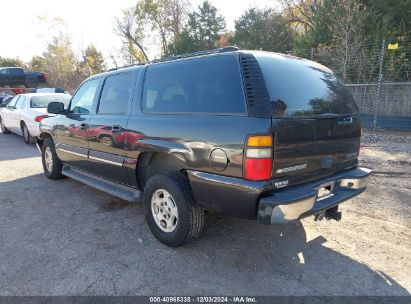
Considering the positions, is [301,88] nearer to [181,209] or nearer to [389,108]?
[181,209]

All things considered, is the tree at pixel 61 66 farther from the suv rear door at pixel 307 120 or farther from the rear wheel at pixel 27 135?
the suv rear door at pixel 307 120

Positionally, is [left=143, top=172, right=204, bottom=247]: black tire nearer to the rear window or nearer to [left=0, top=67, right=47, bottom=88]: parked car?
the rear window

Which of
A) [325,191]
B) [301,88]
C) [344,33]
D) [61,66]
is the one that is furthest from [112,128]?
[61,66]

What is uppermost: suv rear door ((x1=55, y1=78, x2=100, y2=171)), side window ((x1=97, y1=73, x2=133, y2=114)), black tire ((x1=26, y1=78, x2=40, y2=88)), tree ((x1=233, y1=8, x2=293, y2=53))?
tree ((x1=233, y1=8, x2=293, y2=53))

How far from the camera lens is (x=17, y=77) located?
2364cm

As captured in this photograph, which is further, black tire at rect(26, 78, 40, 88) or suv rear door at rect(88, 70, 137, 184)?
black tire at rect(26, 78, 40, 88)

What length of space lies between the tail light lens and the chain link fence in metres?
9.51

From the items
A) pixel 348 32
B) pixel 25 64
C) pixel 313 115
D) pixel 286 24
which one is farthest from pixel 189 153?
pixel 25 64

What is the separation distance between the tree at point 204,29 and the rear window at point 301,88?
2796 centimetres

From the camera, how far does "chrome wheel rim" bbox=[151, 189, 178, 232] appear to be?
331 centimetres

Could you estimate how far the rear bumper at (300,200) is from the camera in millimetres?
2582

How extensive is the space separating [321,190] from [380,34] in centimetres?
1457

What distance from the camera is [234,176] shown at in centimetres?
271

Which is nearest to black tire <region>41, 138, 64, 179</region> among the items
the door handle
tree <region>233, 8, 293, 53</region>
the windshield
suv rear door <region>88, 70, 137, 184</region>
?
suv rear door <region>88, 70, 137, 184</region>
